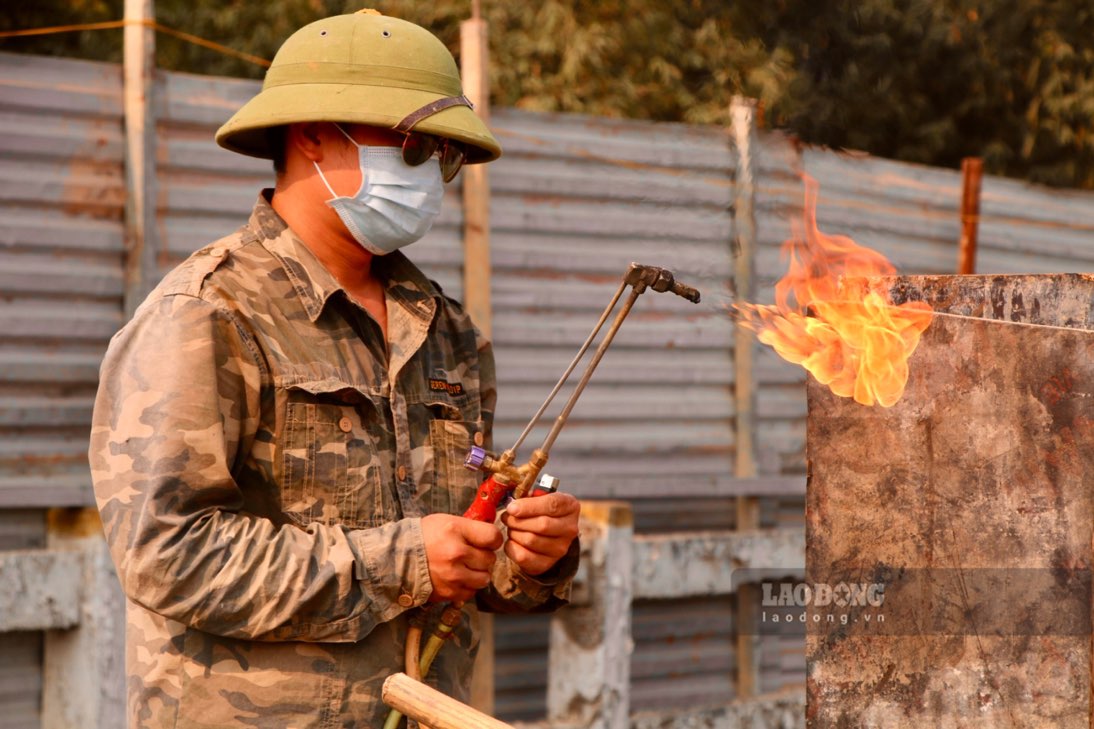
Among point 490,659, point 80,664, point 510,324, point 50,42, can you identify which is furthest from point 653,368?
point 50,42

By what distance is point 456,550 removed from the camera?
274cm

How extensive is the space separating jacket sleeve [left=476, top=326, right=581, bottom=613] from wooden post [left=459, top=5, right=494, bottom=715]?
2.67 metres

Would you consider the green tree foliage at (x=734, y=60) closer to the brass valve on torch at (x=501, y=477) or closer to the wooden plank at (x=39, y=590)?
the wooden plank at (x=39, y=590)

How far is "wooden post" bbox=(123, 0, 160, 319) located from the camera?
5.18 meters

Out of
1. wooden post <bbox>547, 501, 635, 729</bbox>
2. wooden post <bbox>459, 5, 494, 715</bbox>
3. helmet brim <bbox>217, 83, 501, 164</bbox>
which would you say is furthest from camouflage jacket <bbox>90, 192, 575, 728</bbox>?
wooden post <bbox>459, 5, 494, 715</bbox>

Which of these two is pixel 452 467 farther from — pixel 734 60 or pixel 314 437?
pixel 734 60

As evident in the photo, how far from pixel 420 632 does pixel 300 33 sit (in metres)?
1.27

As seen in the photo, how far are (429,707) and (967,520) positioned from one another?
1.15m

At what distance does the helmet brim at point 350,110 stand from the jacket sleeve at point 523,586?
613 millimetres

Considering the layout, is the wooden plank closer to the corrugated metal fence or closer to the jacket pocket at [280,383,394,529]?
the corrugated metal fence

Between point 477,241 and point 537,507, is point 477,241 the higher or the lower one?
the higher one

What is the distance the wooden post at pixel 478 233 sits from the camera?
5.89 meters

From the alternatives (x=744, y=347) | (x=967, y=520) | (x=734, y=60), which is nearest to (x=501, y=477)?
(x=967, y=520)

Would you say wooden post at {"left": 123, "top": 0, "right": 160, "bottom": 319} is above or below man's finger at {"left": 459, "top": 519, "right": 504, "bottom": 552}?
above
